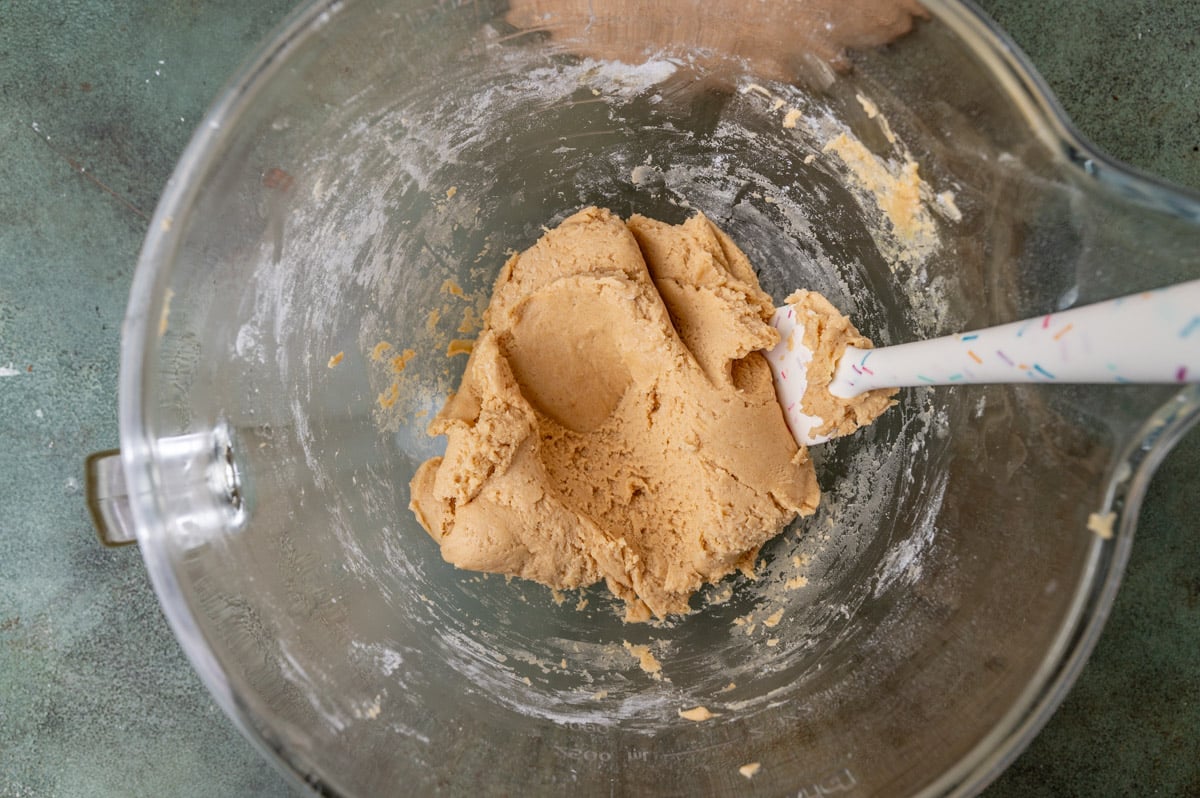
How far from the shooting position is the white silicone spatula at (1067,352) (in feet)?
2.15

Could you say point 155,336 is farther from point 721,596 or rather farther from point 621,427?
point 721,596

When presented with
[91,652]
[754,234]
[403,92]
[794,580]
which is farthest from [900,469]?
[91,652]

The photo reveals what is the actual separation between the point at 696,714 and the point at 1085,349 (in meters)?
0.92

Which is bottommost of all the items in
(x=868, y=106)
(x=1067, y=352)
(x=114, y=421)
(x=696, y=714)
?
(x=696, y=714)

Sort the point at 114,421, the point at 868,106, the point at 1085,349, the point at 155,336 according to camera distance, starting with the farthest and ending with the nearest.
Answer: the point at 114,421
the point at 868,106
the point at 155,336
the point at 1085,349

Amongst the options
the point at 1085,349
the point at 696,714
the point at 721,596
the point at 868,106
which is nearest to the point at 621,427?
the point at 721,596

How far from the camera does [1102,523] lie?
3.54 ft

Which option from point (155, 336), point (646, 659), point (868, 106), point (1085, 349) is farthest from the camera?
point (646, 659)

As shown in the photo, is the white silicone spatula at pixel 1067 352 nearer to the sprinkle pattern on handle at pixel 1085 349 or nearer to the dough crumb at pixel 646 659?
the sprinkle pattern on handle at pixel 1085 349

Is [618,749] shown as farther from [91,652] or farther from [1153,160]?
[1153,160]

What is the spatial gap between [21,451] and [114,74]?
0.85 meters

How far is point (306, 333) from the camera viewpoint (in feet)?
4.22

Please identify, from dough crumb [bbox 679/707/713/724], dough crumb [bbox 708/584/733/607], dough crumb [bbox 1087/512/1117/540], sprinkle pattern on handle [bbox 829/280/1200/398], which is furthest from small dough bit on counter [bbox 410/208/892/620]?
dough crumb [bbox 1087/512/1117/540]

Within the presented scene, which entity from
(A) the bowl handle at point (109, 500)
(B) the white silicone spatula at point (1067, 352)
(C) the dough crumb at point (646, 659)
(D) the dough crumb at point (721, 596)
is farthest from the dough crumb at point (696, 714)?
(A) the bowl handle at point (109, 500)
